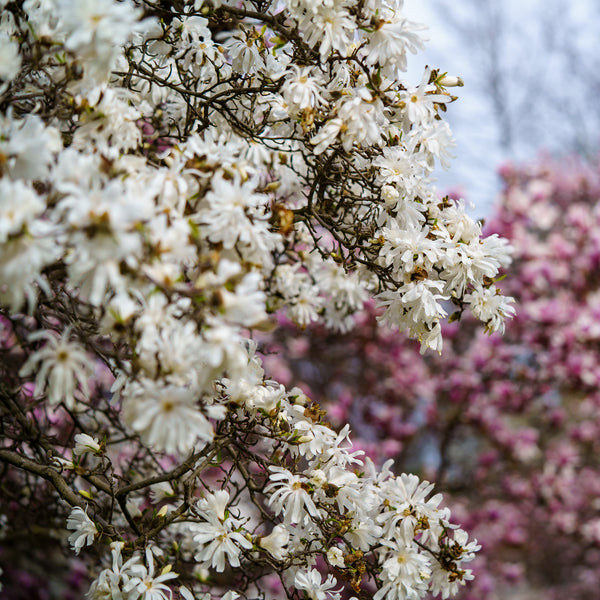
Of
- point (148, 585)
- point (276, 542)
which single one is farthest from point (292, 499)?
point (148, 585)

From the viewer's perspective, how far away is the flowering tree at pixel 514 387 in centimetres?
411

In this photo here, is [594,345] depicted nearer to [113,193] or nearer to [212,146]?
[212,146]

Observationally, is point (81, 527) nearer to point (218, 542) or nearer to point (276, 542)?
point (218, 542)

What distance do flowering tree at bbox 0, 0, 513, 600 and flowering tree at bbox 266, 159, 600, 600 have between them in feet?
7.90

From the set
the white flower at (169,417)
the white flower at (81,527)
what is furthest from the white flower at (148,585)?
the white flower at (169,417)

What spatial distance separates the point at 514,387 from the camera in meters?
4.32

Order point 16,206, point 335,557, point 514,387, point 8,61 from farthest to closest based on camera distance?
point 514,387
point 335,557
point 8,61
point 16,206

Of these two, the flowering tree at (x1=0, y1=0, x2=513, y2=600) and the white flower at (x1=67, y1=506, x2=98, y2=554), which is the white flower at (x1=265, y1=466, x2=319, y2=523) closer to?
the flowering tree at (x1=0, y1=0, x2=513, y2=600)

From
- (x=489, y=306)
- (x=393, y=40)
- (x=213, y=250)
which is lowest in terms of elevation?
(x=213, y=250)

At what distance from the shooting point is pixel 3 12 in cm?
128

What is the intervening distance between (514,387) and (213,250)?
377 centimetres

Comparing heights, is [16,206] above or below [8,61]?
below

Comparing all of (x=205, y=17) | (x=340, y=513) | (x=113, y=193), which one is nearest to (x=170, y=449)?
(x=113, y=193)

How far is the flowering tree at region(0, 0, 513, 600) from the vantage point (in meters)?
0.91
